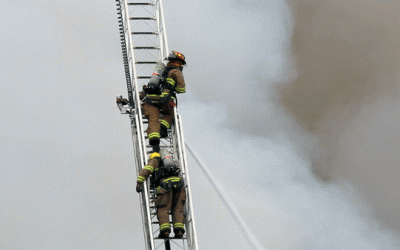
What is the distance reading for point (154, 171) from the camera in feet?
83.9

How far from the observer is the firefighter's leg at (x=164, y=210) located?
25.4m

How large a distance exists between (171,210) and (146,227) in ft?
2.88

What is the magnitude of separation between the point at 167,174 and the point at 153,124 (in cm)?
167

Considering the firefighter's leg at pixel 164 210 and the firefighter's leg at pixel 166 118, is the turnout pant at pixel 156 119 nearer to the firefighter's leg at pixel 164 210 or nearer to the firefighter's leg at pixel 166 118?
the firefighter's leg at pixel 166 118

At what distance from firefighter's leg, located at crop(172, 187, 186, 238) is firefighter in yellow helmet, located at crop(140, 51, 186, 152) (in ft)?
4.82

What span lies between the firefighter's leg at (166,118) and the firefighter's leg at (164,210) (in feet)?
6.56

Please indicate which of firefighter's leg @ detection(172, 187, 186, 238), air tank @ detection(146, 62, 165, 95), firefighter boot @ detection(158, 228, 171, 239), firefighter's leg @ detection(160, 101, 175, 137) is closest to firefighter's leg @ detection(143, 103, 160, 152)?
firefighter's leg @ detection(160, 101, 175, 137)

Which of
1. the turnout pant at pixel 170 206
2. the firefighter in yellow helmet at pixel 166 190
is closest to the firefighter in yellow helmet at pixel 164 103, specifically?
the firefighter in yellow helmet at pixel 166 190

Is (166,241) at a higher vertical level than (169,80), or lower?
lower

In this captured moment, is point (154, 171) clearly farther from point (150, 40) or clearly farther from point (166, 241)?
point (150, 40)

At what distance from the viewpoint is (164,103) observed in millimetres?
26422

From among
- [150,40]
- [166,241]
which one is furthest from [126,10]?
[166,241]

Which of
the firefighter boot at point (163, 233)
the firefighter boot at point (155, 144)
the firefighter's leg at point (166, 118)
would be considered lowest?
the firefighter boot at point (163, 233)

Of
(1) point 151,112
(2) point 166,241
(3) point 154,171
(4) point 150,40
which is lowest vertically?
(2) point 166,241
